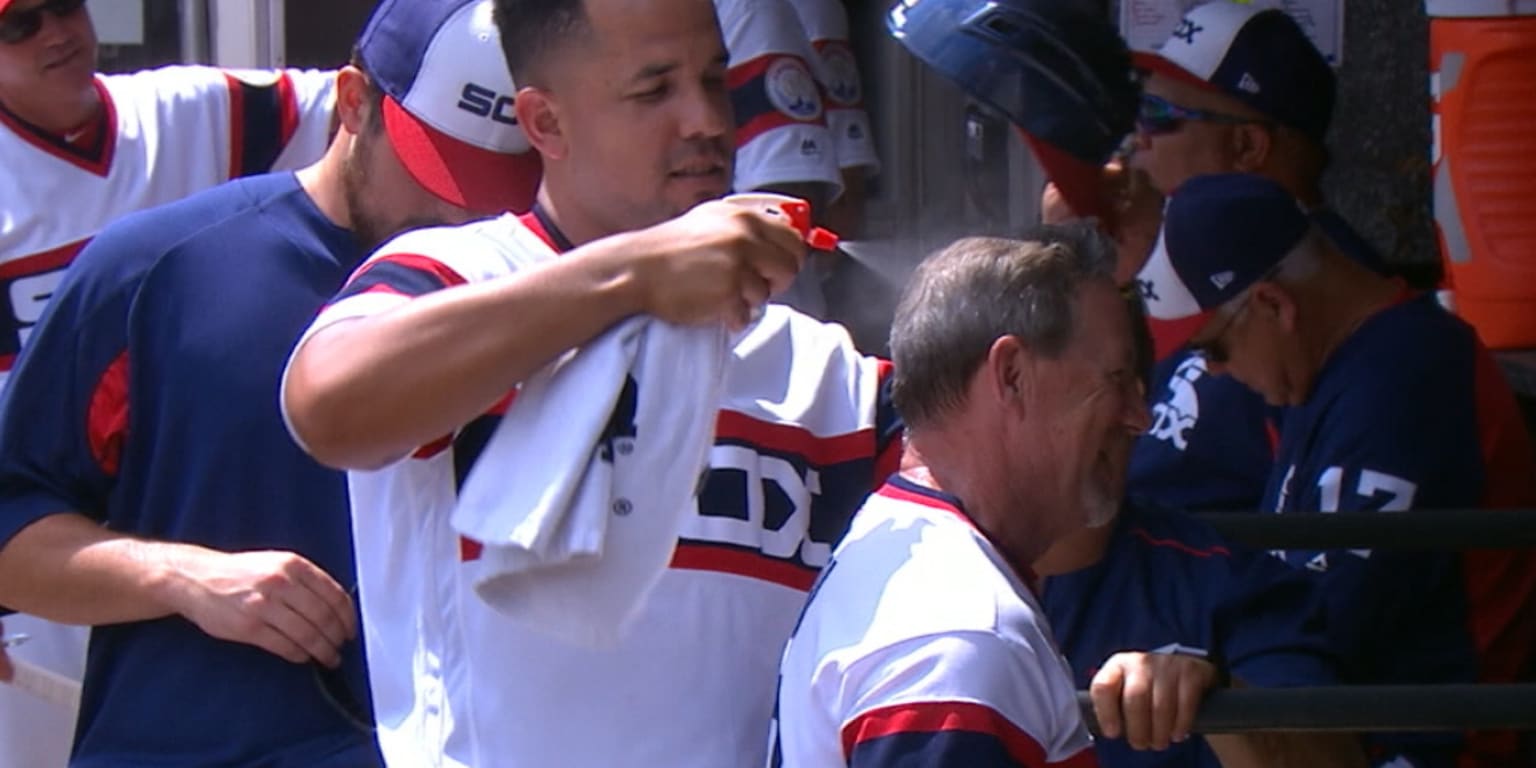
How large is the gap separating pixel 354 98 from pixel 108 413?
0.44 m

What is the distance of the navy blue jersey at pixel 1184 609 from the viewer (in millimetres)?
2766

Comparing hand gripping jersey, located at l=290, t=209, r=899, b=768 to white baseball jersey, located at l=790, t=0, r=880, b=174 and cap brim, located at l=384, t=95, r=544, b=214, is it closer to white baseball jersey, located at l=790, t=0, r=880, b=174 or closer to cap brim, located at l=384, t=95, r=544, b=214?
cap brim, located at l=384, t=95, r=544, b=214

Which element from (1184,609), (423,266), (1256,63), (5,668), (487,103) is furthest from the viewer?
(1256,63)

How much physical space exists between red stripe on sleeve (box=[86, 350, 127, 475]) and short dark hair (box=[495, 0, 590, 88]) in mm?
633

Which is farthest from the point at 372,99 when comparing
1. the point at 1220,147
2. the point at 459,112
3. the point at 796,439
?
the point at 1220,147

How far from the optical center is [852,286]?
4.96 m

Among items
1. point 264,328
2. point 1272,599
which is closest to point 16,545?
point 264,328

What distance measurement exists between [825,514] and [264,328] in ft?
2.29

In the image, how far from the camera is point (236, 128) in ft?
11.7

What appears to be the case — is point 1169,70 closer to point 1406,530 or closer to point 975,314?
point 1406,530

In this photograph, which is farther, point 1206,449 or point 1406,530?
point 1206,449

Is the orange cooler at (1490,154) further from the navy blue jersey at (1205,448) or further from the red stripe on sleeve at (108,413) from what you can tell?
the red stripe on sleeve at (108,413)

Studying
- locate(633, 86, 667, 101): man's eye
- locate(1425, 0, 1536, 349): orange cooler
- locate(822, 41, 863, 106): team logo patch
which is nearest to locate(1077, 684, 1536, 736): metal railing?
locate(633, 86, 667, 101): man's eye

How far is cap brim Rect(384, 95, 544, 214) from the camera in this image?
2.41 m
